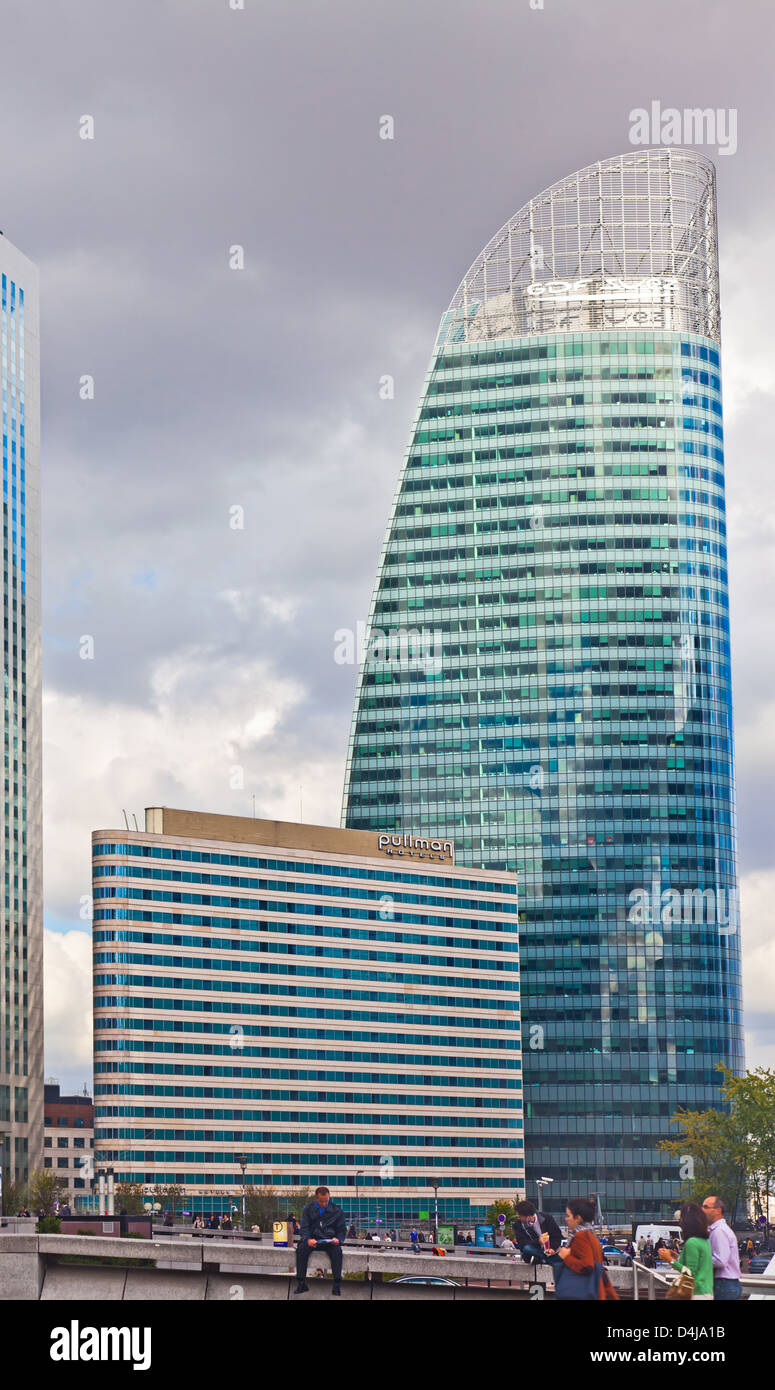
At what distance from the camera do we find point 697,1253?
28312 mm

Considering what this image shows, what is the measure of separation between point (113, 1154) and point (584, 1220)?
166m

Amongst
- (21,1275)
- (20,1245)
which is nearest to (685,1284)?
(21,1275)

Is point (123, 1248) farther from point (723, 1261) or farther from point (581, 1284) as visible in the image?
point (723, 1261)

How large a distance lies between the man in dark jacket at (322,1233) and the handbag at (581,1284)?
777 centimetres

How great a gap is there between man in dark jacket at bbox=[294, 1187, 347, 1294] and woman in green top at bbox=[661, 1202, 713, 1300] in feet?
32.4

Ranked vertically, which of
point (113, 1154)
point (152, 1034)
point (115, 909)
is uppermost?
point (115, 909)

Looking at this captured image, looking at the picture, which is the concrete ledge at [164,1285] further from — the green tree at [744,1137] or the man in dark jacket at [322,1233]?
the green tree at [744,1137]

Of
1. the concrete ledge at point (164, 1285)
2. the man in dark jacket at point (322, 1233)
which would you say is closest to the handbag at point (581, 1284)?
the man in dark jacket at point (322, 1233)

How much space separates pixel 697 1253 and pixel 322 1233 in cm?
1127

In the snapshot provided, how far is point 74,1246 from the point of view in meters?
42.4

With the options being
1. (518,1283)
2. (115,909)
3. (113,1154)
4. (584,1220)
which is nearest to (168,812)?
(115,909)

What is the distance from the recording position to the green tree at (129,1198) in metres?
180
